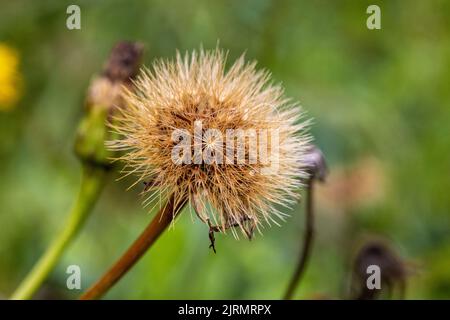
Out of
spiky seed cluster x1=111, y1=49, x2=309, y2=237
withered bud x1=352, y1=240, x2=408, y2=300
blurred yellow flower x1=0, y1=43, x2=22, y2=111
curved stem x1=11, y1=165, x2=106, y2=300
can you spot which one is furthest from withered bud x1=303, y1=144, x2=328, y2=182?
blurred yellow flower x1=0, y1=43, x2=22, y2=111

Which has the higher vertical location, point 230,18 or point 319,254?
point 230,18

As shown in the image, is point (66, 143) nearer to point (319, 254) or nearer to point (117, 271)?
point (319, 254)

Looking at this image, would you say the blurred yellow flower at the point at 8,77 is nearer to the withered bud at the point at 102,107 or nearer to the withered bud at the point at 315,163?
the withered bud at the point at 102,107

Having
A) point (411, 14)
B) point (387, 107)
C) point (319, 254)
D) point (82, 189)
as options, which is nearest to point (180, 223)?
point (82, 189)

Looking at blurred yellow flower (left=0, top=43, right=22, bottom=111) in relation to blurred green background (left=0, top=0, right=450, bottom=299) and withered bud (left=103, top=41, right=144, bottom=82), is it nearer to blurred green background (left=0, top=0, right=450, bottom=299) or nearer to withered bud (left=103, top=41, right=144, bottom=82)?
blurred green background (left=0, top=0, right=450, bottom=299)

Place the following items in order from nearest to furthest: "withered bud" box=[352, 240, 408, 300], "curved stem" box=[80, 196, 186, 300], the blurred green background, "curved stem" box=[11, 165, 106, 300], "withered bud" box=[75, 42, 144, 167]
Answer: "curved stem" box=[80, 196, 186, 300] → "curved stem" box=[11, 165, 106, 300] → "withered bud" box=[75, 42, 144, 167] → "withered bud" box=[352, 240, 408, 300] → the blurred green background

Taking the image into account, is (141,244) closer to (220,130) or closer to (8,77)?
(220,130)
